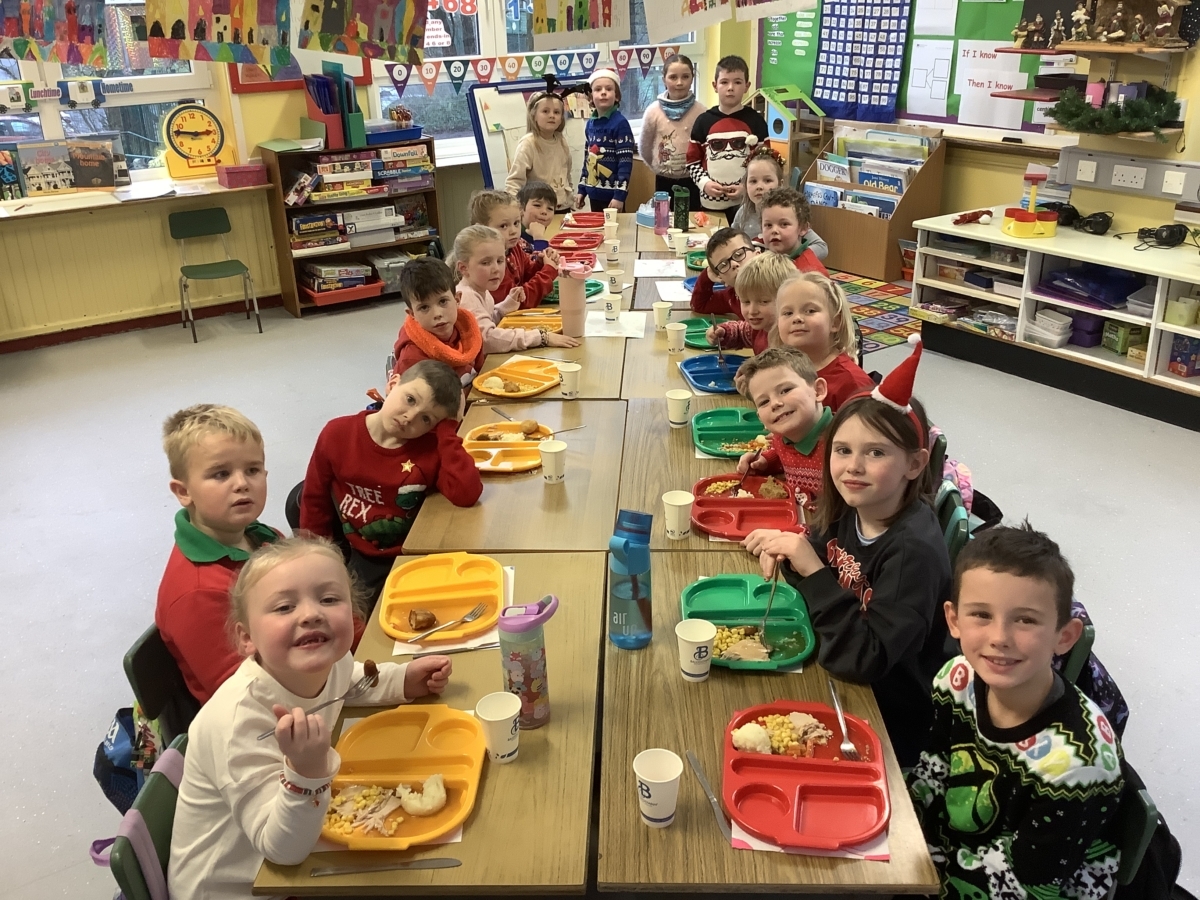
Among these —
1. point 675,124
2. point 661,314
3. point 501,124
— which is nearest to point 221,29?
point 661,314

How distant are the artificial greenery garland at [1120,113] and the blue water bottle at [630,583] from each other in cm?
410

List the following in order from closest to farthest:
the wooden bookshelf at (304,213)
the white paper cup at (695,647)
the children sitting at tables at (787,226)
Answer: the white paper cup at (695,647)
the children sitting at tables at (787,226)
the wooden bookshelf at (304,213)

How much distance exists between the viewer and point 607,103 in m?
5.82

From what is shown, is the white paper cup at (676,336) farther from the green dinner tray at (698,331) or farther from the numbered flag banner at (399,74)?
the numbered flag banner at (399,74)

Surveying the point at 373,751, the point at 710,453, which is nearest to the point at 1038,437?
the point at 710,453

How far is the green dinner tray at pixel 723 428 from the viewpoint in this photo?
108 inches

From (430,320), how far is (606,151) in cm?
312

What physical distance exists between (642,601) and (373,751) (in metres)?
0.55

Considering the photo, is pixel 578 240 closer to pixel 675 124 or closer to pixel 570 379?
pixel 675 124

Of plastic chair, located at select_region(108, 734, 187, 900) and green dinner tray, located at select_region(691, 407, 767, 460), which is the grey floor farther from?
green dinner tray, located at select_region(691, 407, 767, 460)

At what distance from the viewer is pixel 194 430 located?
2123mm

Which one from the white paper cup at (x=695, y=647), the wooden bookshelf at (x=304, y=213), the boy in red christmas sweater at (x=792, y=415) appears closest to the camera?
the white paper cup at (x=695, y=647)

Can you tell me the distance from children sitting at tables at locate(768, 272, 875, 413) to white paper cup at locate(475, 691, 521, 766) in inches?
60.2

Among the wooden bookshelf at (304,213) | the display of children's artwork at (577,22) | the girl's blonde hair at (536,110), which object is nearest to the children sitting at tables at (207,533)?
the display of children's artwork at (577,22)
